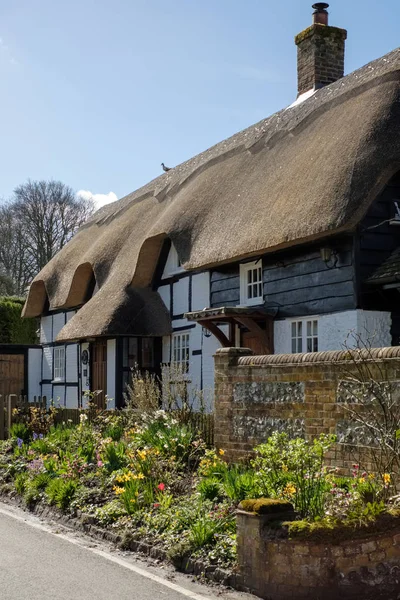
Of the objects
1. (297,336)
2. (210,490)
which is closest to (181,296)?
(297,336)

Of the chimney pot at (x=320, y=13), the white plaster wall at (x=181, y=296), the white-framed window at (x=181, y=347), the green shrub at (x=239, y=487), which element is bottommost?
the green shrub at (x=239, y=487)

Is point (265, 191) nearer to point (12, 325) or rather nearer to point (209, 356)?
point (209, 356)

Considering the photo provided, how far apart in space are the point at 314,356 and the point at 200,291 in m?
9.53

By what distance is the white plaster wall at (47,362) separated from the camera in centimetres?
2664

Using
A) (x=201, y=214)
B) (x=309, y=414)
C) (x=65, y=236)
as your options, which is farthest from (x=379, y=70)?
(x=65, y=236)

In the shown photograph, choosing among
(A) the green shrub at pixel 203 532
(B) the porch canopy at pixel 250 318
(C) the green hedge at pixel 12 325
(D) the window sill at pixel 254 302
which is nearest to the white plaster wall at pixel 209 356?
(D) the window sill at pixel 254 302

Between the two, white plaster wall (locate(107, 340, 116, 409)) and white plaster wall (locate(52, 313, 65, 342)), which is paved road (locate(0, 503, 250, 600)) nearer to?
white plaster wall (locate(107, 340, 116, 409))

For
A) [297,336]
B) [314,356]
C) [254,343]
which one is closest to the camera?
[314,356]

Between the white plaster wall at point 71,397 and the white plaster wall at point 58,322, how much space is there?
2.34 metres

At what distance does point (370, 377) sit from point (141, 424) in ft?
19.2

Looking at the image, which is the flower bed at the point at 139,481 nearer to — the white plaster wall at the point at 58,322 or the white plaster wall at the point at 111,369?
the white plaster wall at the point at 111,369

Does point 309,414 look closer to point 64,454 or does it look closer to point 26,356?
point 64,454

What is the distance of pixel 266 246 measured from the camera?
1436 centimetres

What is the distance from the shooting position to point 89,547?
8.23 m
